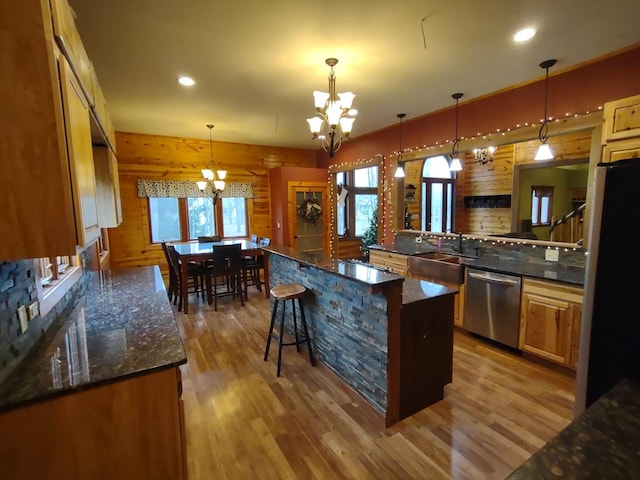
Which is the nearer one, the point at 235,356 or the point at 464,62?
the point at 464,62

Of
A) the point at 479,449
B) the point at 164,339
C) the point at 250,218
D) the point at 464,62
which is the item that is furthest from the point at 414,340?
the point at 250,218

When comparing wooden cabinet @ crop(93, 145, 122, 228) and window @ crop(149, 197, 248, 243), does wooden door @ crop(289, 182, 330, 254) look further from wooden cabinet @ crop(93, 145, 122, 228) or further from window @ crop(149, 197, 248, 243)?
wooden cabinet @ crop(93, 145, 122, 228)

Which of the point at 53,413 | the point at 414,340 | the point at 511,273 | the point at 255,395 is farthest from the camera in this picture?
the point at 511,273

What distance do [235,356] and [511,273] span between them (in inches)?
112

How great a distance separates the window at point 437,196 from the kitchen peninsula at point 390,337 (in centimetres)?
511

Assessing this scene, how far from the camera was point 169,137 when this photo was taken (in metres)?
5.63

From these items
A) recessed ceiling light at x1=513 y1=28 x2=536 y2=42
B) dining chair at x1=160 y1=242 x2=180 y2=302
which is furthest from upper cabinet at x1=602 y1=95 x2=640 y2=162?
dining chair at x1=160 y1=242 x2=180 y2=302

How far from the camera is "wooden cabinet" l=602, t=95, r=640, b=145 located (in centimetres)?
217

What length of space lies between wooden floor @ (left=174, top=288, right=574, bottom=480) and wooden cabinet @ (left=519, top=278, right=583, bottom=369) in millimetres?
185

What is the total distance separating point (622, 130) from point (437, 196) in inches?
206

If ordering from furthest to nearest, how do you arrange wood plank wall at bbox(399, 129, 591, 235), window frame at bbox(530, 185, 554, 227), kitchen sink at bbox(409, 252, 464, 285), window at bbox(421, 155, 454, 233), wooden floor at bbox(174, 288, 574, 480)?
window at bbox(421, 155, 454, 233) < window frame at bbox(530, 185, 554, 227) < wood plank wall at bbox(399, 129, 591, 235) < kitchen sink at bbox(409, 252, 464, 285) < wooden floor at bbox(174, 288, 574, 480)

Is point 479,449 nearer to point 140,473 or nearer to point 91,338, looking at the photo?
point 140,473

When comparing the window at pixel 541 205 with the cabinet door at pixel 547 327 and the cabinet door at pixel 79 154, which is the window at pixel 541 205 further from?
the cabinet door at pixel 79 154

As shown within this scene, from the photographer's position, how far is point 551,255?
320 centimetres
